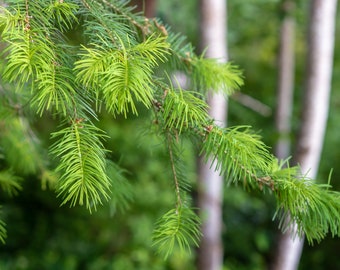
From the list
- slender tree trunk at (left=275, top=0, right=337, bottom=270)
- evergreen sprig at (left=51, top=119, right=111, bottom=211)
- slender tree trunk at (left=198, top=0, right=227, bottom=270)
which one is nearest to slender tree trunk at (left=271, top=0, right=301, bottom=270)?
slender tree trunk at (left=275, top=0, right=337, bottom=270)

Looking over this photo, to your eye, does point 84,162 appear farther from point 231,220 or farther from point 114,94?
point 231,220

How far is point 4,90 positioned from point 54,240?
3.60 metres

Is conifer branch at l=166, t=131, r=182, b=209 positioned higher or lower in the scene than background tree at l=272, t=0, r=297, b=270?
lower

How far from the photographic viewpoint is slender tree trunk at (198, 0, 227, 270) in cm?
251

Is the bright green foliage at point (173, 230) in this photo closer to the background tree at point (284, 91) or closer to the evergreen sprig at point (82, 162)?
the evergreen sprig at point (82, 162)

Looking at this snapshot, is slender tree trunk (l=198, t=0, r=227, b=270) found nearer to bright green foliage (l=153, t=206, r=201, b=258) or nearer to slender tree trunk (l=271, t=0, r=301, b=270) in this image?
slender tree trunk (l=271, t=0, r=301, b=270)

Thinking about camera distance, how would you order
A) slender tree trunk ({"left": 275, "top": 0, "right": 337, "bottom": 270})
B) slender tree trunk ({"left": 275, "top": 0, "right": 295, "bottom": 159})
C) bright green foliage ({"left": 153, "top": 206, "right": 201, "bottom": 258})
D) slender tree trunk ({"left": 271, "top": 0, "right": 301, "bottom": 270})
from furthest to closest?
slender tree trunk ({"left": 275, "top": 0, "right": 295, "bottom": 159})
slender tree trunk ({"left": 271, "top": 0, "right": 301, "bottom": 270})
slender tree trunk ({"left": 275, "top": 0, "right": 337, "bottom": 270})
bright green foliage ({"left": 153, "top": 206, "right": 201, "bottom": 258})

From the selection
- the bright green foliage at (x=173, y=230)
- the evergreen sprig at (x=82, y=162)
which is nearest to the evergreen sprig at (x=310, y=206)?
the bright green foliage at (x=173, y=230)

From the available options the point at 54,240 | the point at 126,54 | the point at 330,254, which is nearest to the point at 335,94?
the point at 330,254

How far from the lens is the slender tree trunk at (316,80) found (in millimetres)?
2500

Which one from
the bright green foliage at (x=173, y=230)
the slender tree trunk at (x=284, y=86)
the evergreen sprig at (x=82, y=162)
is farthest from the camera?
the slender tree trunk at (x=284, y=86)

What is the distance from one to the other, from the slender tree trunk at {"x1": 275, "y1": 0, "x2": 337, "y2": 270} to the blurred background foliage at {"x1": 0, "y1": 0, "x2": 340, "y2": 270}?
3.33ft

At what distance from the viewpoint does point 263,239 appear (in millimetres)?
4844

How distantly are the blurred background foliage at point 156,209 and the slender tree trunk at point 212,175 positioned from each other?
3.13ft
